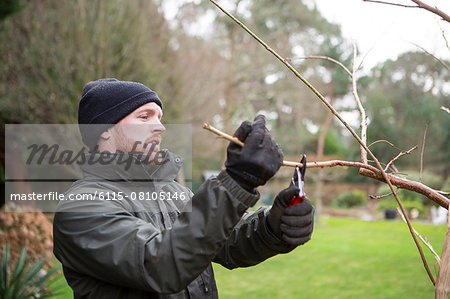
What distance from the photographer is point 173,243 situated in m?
1.11

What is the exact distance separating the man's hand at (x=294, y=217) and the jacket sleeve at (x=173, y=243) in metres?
0.24

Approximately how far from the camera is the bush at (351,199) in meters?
20.7

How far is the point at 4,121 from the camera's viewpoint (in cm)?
920

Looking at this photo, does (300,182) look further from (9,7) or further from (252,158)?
(9,7)

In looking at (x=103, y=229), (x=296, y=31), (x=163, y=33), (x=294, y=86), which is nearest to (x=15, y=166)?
(x=163, y=33)

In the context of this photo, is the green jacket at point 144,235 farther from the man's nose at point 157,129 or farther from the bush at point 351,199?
the bush at point 351,199

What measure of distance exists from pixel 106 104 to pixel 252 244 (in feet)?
2.82

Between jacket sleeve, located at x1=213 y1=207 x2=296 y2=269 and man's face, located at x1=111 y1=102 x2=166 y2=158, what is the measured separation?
1.67ft

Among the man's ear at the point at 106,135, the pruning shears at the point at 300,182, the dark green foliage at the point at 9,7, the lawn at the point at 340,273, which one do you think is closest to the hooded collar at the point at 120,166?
the man's ear at the point at 106,135

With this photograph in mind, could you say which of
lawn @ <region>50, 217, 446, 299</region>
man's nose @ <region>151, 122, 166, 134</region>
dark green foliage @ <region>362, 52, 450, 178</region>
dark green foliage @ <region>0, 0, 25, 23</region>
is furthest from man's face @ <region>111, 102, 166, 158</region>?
dark green foliage @ <region>362, 52, 450, 178</region>

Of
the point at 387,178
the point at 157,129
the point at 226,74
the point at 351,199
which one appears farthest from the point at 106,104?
the point at 351,199

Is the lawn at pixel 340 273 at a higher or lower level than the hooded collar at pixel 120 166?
→ lower

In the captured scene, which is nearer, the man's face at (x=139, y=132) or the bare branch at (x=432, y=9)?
the bare branch at (x=432, y=9)

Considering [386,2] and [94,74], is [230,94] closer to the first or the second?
[94,74]
